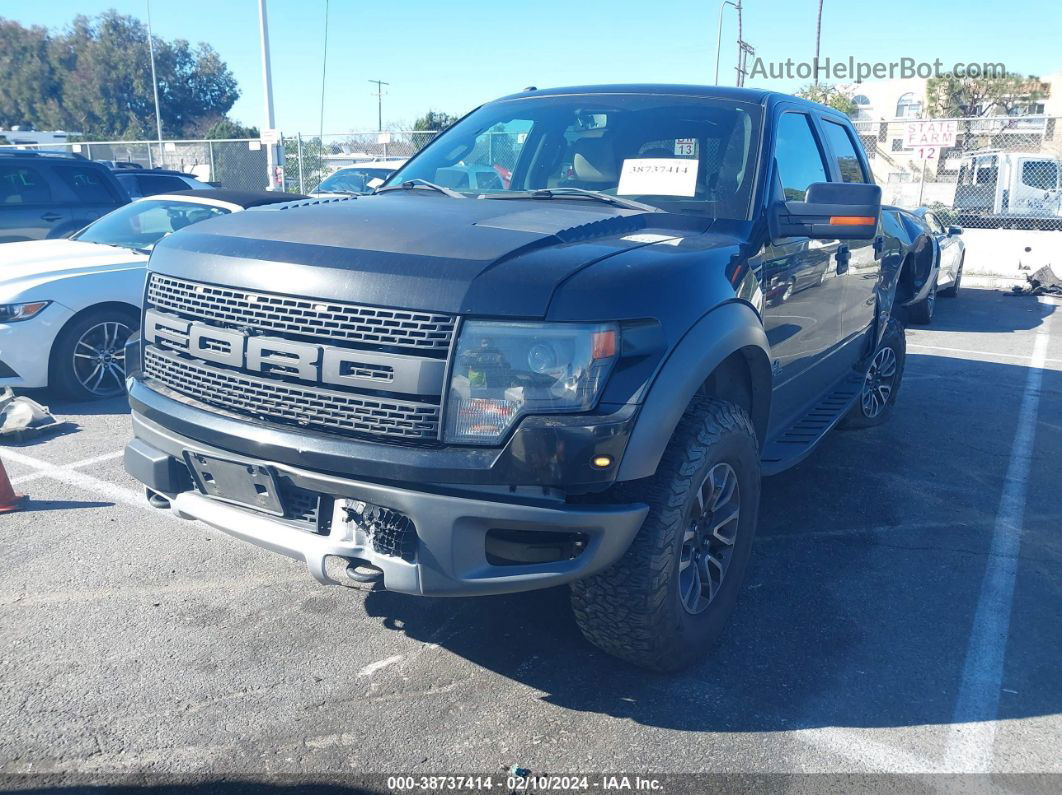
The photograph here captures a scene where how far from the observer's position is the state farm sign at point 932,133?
14852mm

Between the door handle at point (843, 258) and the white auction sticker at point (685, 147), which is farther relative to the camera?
the door handle at point (843, 258)

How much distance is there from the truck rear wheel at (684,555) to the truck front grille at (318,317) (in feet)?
2.47

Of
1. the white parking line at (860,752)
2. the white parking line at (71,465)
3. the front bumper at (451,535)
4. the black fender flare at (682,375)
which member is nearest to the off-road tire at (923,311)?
the black fender flare at (682,375)

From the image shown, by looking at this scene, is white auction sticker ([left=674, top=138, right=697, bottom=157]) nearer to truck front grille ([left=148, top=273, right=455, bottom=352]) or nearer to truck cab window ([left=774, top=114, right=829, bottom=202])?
truck cab window ([left=774, top=114, right=829, bottom=202])

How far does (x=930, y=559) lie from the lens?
13.3 feet

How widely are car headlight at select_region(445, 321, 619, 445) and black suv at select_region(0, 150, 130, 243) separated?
774 cm

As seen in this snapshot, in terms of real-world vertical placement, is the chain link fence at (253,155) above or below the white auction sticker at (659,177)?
above

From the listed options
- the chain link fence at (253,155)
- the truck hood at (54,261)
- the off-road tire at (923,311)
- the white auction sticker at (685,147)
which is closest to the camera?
the white auction sticker at (685,147)

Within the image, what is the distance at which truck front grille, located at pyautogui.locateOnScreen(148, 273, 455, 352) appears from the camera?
2502mm

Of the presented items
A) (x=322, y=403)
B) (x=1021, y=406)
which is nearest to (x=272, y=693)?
(x=322, y=403)

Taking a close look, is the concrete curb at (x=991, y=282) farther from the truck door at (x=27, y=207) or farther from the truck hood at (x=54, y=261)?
the truck door at (x=27, y=207)

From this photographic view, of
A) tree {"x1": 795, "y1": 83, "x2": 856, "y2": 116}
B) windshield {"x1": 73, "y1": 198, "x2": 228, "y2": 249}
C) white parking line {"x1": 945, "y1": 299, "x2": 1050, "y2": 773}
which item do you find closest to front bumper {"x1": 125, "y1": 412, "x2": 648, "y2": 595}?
white parking line {"x1": 945, "y1": 299, "x2": 1050, "y2": 773}

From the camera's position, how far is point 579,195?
142 inches

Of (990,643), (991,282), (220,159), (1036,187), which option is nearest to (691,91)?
(990,643)
